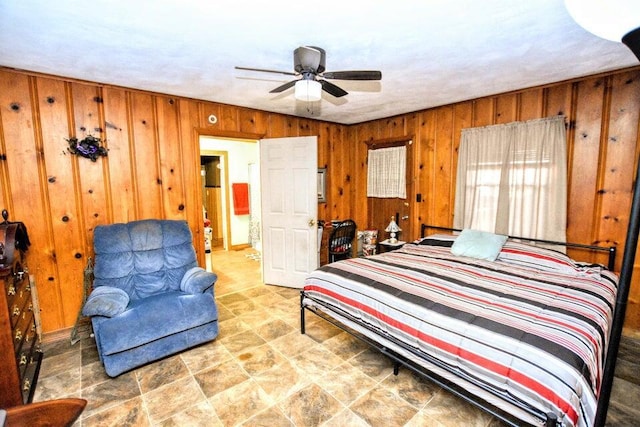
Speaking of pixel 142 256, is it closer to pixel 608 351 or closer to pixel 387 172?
pixel 608 351

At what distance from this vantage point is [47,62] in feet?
8.33

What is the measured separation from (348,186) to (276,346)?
3.15 meters

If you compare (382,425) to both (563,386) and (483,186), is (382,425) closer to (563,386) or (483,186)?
(563,386)

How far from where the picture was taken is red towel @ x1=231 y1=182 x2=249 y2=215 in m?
6.33

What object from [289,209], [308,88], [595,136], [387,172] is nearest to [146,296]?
[289,209]

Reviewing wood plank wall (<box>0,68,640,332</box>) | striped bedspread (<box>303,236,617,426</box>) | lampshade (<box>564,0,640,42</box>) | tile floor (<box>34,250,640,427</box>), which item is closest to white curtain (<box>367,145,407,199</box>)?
wood plank wall (<box>0,68,640,332</box>)

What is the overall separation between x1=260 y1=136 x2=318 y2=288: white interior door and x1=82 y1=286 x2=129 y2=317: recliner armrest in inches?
78.0

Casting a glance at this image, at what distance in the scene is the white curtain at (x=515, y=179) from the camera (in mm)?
3129

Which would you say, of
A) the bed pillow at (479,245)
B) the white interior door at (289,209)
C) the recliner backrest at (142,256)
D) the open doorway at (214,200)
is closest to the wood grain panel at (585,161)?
the bed pillow at (479,245)

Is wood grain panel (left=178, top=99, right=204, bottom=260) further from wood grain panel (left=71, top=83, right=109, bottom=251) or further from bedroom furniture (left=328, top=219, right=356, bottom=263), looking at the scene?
bedroom furniture (left=328, top=219, right=356, bottom=263)

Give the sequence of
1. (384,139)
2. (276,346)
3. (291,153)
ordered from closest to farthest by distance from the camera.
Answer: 1. (276,346)
2. (291,153)
3. (384,139)

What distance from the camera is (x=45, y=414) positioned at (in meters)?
1.16

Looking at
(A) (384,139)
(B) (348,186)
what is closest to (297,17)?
(A) (384,139)

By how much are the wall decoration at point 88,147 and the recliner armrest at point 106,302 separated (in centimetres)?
130
